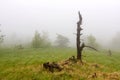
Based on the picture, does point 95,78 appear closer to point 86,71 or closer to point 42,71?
point 86,71

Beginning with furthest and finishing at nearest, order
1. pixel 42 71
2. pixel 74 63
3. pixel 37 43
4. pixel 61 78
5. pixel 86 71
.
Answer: pixel 37 43, pixel 74 63, pixel 86 71, pixel 42 71, pixel 61 78

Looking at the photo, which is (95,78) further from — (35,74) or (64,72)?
(35,74)

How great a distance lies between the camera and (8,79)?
3016 cm

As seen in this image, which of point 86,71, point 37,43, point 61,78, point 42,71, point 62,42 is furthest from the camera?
point 62,42

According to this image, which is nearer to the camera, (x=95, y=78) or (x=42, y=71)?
(x=95, y=78)

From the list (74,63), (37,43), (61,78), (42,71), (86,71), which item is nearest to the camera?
(61,78)

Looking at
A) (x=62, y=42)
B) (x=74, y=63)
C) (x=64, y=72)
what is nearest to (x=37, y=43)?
(x=62, y=42)

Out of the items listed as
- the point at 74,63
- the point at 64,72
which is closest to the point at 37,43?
the point at 74,63

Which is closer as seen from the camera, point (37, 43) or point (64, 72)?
point (64, 72)

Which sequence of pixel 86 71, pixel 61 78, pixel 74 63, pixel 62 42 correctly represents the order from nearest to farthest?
pixel 61 78
pixel 86 71
pixel 74 63
pixel 62 42

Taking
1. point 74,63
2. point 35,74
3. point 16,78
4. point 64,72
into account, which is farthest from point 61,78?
point 74,63

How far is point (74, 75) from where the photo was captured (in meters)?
29.9

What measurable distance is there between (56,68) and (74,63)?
Result: 588 centimetres

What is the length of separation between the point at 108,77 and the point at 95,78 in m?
2.11
